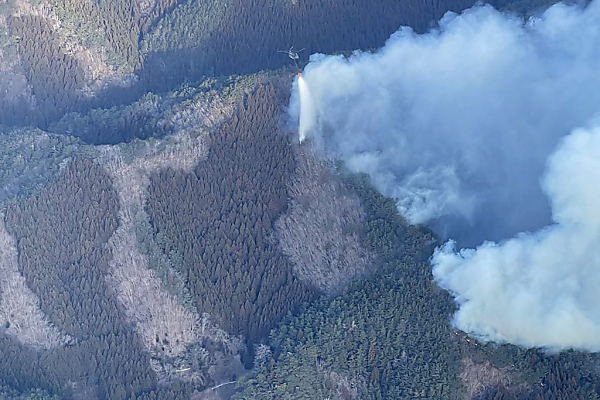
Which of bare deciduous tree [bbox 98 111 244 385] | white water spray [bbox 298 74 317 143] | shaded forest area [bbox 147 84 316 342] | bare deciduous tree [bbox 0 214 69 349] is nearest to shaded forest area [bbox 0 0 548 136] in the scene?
white water spray [bbox 298 74 317 143]

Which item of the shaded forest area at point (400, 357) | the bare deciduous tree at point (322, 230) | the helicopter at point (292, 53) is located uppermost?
the helicopter at point (292, 53)

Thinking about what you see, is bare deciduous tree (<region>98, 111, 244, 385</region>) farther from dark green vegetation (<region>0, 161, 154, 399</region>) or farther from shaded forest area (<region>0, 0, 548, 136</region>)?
shaded forest area (<region>0, 0, 548, 136</region>)

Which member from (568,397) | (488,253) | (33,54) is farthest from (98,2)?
(568,397)

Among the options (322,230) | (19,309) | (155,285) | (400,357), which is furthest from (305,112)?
(19,309)

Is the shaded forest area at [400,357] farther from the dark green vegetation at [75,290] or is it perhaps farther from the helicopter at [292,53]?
the helicopter at [292,53]

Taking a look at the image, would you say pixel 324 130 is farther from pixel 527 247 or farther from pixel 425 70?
pixel 527 247

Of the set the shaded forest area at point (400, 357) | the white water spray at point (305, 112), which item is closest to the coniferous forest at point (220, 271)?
the shaded forest area at point (400, 357)
